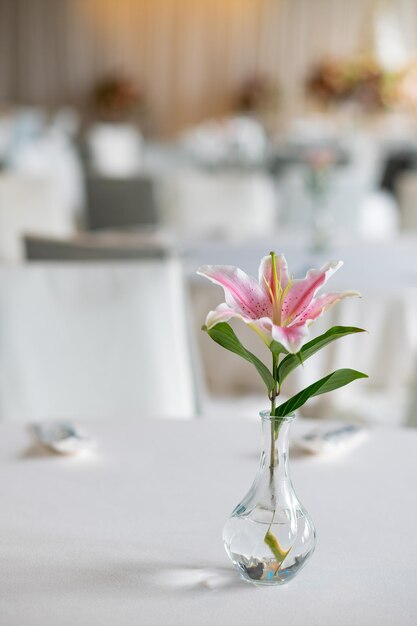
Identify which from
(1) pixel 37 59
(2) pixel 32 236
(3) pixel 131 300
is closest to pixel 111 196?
(2) pixel 32 236

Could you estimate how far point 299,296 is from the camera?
0.97 metres

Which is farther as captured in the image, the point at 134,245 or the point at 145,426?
the point at 134,245

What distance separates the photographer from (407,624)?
3.09 ft

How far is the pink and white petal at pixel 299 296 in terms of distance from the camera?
3.17ft

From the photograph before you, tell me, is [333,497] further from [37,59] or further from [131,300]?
[37,59]

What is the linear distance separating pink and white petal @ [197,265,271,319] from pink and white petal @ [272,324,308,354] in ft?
0.18

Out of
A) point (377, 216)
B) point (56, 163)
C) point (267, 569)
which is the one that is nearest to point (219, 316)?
point (267, 569)

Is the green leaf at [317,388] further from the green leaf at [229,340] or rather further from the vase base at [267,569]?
the vase base at [267,569]

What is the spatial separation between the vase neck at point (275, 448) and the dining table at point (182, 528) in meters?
0.11

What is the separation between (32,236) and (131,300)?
0.60m

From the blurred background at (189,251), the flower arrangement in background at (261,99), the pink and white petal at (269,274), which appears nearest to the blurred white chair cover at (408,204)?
the blurred background at (189,251)

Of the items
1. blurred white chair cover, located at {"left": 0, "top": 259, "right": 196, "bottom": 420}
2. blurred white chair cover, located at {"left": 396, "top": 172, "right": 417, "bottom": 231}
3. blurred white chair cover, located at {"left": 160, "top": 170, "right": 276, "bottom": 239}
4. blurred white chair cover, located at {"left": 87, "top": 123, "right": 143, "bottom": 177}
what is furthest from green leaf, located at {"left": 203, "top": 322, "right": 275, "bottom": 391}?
blurred white chair cover, located at {"left": 87, "top": 123, "right": 143, "bottom": 177}

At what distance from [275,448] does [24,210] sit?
11.0ft

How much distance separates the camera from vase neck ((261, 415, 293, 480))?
994 millimetres
